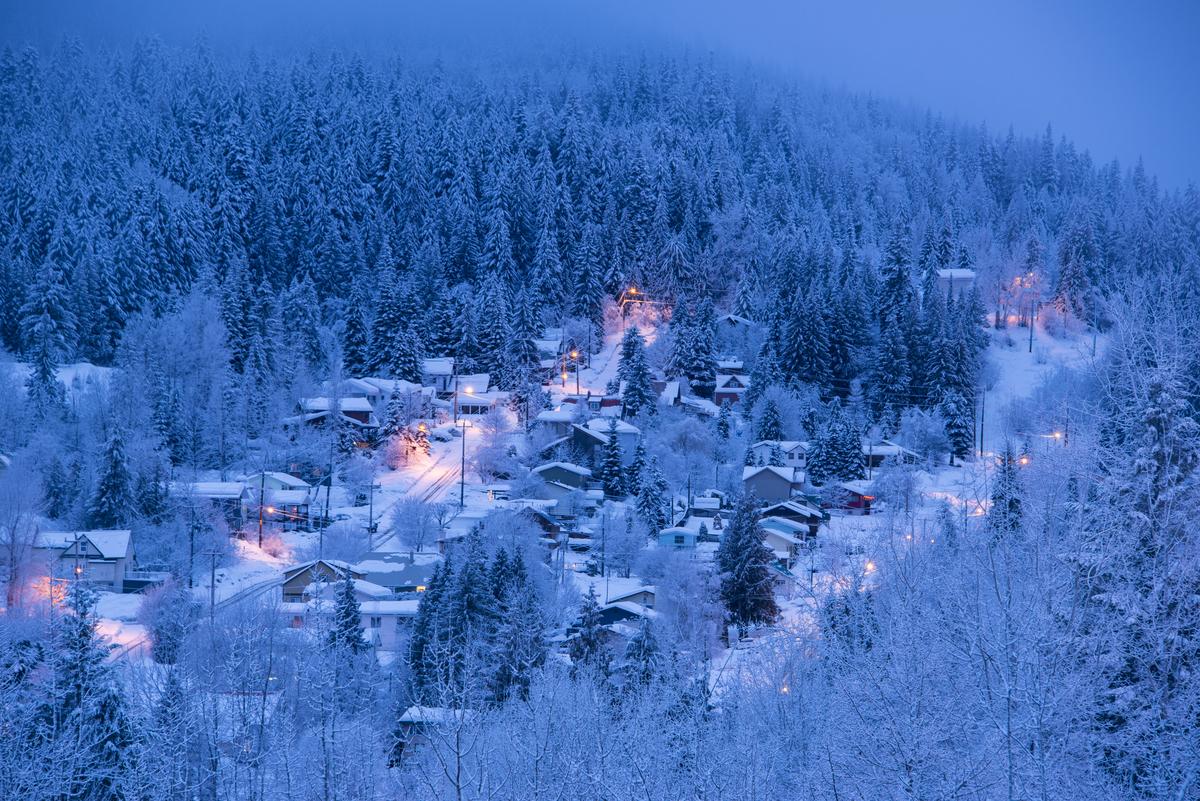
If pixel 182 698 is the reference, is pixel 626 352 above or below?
below

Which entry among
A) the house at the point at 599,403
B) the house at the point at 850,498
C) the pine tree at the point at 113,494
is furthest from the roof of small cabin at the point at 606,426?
the pine tree at the point at 113,494

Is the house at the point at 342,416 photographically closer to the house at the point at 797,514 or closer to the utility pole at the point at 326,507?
the utility pole at the point at 326,507

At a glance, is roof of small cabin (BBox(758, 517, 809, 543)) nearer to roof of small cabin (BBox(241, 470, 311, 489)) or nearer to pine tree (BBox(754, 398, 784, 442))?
pine tree (BBox(754, 398, 784, 442))

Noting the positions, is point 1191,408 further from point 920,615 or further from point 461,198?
point 461,198

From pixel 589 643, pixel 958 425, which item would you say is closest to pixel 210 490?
pixel 589 643

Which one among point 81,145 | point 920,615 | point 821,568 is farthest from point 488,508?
point 81,145

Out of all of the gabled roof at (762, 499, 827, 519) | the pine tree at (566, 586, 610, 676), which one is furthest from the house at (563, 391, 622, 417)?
the pine tree at (566, 586, 610, 676)
